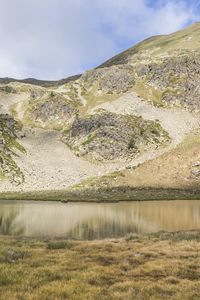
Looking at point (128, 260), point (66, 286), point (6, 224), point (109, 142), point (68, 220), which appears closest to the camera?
point (66, 286)

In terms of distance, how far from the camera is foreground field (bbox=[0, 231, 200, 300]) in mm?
18906

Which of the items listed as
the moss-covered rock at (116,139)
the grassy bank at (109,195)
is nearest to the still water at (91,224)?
the grassy bank at (109,195)

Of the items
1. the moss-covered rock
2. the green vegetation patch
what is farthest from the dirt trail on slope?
the moss-covered rock

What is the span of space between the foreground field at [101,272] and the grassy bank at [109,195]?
83.5 metres

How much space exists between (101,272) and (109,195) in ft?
348

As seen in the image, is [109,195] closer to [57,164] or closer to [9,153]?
[57,164]

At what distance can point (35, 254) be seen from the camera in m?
29.8

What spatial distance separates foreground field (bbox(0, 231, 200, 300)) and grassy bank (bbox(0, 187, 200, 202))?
8346 cm

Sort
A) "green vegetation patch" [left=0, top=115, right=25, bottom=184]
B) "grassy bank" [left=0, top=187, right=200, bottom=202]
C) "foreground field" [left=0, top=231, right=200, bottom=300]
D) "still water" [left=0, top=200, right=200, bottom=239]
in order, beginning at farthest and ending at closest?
"green vegetation patch" [left=0, top=115, right=25, bottom=184] < "grassy bank" [left=0, top=187, right=200, bottom=202] < "still water" [left=0, top=200, right=200, bottom=239] < "foreground field" [left=0, top=231, right=200, bottom=300]

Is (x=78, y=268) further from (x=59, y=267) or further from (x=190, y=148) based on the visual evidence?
(x=190, y=148)

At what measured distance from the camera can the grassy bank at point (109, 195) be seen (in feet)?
396

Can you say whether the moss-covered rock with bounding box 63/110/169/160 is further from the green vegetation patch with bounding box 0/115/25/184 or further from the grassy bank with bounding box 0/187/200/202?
the grassy bank with bounding box 0/187/200/202

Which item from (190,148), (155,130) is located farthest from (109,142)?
(190,148)

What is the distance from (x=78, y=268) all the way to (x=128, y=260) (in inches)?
182
